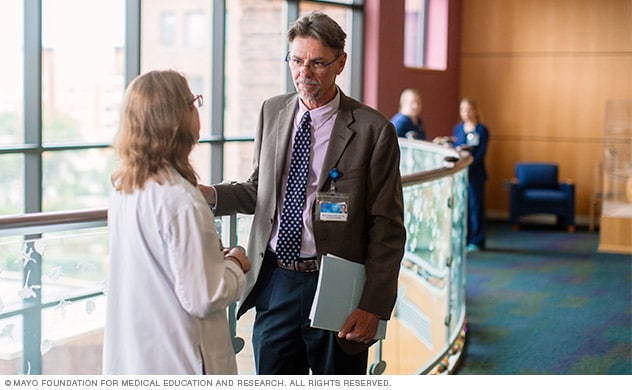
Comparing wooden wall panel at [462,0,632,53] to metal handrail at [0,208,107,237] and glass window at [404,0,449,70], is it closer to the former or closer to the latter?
glass window at [404,0,449,70]

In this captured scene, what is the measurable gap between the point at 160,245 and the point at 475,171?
29.8ft

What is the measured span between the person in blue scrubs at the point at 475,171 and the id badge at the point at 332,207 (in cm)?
807

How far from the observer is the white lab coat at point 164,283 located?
2.25m

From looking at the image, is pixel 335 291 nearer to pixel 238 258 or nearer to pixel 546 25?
pixel 238 258

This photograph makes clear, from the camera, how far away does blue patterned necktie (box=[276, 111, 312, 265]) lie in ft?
9.55

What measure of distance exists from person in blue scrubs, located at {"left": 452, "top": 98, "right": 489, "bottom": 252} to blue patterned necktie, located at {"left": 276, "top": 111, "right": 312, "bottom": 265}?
26.3 feet

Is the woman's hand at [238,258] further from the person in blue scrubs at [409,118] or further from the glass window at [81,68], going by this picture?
the person in blue scrubs at [409,118]

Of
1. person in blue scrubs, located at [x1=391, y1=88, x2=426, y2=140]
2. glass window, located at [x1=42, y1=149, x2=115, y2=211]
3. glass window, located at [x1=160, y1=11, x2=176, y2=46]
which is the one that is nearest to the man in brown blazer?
glass window, located at [x1=42, y1=149, x2=115, y2=211]

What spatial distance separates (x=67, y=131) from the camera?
9281 millimetres

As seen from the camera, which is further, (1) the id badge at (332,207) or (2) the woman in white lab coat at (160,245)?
(1) the id badge at (332,207)

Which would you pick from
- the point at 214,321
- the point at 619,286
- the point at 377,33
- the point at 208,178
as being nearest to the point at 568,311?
the point at 619,286

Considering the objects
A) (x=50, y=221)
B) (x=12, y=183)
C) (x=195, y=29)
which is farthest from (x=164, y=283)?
(x=195, y=29)

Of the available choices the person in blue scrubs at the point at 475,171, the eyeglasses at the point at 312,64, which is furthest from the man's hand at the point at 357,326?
the person in blue scrubs at the point at 475,171
